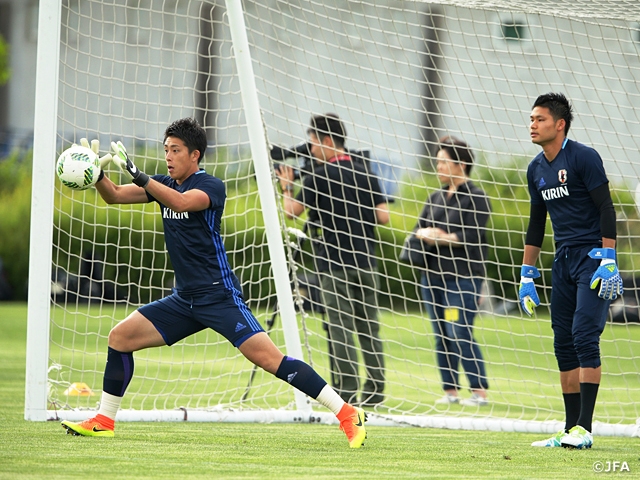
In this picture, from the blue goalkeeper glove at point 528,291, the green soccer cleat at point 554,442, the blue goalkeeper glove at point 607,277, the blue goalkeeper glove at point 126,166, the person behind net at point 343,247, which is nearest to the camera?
the blue goalkeeper glove at point 126,166

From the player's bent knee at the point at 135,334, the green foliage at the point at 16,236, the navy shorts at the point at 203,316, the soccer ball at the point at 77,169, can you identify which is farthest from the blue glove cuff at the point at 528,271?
the green foliage at the point at 16,236

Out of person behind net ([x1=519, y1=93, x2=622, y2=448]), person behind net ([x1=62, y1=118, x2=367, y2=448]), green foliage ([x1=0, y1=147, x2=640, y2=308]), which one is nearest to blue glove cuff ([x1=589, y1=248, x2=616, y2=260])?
person behind net ([x1=519, y1=93, x2=622, y2=448])

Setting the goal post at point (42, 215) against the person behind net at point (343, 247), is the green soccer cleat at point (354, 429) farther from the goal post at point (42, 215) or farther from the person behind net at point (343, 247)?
the person behind net at point (343, 247)

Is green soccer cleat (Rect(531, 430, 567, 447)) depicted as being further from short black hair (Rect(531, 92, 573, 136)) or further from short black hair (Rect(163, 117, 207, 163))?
short black hair (Rect(163, 117, 207, 163))

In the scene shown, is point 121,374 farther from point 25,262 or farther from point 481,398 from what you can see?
point 25,262

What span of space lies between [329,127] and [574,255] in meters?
2.65

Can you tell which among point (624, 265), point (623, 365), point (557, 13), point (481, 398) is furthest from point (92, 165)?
point (624, 265)

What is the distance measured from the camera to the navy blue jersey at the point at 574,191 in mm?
5074

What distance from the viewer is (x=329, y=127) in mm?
7156

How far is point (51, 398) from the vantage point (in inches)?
233

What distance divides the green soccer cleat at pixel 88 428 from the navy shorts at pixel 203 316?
1.99 feet

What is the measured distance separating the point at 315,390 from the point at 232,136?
1509cm

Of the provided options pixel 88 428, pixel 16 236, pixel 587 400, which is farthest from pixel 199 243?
pixel 16 236

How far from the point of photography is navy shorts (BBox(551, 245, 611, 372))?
4.98 meters
